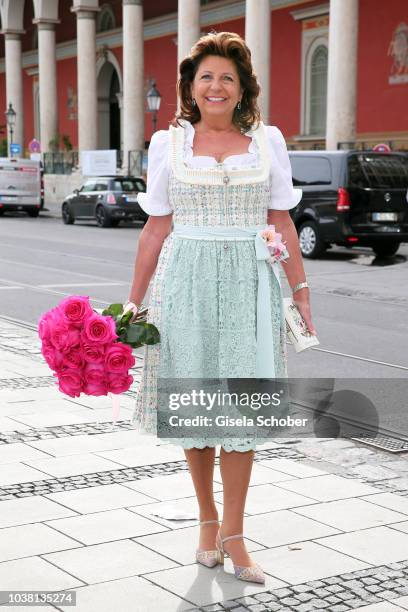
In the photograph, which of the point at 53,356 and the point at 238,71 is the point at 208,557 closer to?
the point at 53,356

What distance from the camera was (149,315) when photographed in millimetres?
3918

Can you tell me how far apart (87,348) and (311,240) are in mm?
14890

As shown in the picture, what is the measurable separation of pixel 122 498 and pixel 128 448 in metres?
0.86

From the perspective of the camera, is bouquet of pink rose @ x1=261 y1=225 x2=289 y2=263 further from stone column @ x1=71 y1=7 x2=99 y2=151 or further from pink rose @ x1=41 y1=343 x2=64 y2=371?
stone column @ x1=71 y1=7 x2=99 y2=151

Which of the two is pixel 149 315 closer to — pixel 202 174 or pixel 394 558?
pixel 202 174

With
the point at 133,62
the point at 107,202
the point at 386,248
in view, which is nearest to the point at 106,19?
the point at 133,62

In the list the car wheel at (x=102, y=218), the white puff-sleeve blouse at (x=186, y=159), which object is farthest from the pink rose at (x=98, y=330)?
the car wheel at (x=102, y=218)

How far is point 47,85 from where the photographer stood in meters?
42.2

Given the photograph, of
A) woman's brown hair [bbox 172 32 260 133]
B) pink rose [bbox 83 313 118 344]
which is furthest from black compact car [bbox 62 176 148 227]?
pink rose [bbox 83 313 118 344]

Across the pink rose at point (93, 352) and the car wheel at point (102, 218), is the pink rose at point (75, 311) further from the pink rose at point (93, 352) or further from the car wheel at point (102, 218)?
the car wheel at point (102, 218)

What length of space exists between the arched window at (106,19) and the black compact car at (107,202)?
690 inches

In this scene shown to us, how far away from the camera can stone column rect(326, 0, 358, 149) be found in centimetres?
2598

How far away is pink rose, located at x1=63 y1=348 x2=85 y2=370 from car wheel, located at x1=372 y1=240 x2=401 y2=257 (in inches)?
591

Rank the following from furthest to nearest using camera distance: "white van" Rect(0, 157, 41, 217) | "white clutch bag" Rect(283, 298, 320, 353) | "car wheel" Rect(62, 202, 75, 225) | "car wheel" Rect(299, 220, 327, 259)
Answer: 1. "white van" Rect(0, 157, 41, 217)
2. "car wheel" Rect(62, 202, 75, 225)
3. "car wheel" Rect(299, 220, 327, 259)
4. "white clutch bag" Rect(283, 298, 320, 353)
